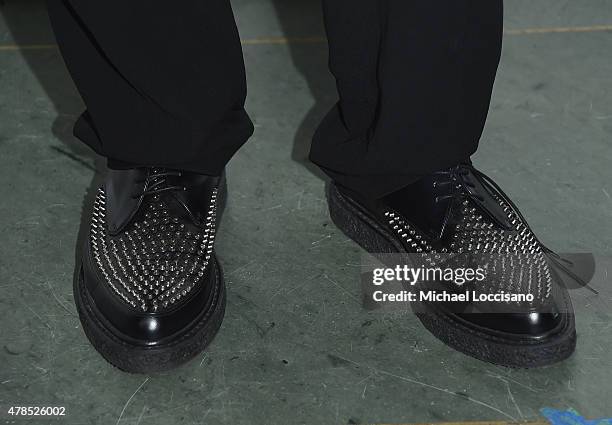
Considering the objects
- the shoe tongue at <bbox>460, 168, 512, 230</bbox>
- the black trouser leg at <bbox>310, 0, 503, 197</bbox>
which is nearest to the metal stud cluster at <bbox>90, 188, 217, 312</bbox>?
the black trouser leg at <bbox>310, 0, 503, 197</bbox>

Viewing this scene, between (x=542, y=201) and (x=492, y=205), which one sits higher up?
(x=492, y=205)

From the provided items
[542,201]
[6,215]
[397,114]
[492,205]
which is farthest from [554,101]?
[6,215]

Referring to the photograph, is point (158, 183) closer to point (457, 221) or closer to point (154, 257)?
point (154, 257)

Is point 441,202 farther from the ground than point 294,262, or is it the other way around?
point 441,202

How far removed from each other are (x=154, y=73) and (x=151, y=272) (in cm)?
24

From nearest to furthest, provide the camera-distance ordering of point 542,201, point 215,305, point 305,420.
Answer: point 305,420, point 215,305, point 542,201

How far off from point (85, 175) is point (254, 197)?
0.94ft

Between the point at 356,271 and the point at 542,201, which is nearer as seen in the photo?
the point at 356,271

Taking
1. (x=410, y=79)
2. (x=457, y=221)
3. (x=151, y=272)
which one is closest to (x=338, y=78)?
(x=410, y=79)

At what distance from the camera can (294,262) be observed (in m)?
1.19

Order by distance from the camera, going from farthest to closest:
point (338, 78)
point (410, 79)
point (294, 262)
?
1. point (294, 262)
2. point (338, 78)
3. point (410, 79)

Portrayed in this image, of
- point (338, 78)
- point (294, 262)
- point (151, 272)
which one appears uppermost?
point (338, 78)

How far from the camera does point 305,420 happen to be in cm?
96

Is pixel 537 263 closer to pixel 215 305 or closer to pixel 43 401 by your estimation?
pixel 215 305
